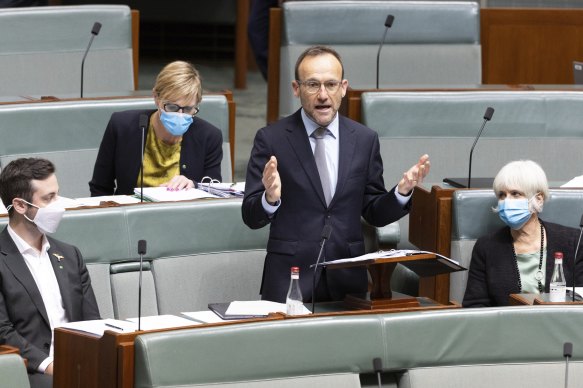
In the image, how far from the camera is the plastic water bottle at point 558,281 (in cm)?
224

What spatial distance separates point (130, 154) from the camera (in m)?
2.80

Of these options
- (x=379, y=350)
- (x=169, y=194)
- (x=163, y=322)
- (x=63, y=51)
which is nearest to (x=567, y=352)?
(x=379, y=350)

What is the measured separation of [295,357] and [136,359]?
0.79 ft

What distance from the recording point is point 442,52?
389 centimetres

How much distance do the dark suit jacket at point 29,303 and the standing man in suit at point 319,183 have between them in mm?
344

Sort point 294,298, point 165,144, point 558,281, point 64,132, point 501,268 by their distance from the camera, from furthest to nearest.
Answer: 1. point 64,132
2. point 165,144
3. point 501,268
4. point 558,281
5. point 294,298

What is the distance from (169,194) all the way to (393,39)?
1.44 meters

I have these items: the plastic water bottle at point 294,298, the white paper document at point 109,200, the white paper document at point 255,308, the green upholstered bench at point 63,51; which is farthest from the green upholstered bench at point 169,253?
the green upholstered bench at point 63,51

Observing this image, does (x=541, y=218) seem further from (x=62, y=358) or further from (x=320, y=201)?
(x=62, y=358)

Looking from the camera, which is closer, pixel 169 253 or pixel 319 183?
pixel 319 183

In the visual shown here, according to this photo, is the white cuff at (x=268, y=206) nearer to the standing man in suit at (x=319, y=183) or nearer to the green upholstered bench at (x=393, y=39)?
the standing man in suit at (x=319, y=183)

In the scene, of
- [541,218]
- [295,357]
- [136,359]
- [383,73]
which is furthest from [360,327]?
[383,73]

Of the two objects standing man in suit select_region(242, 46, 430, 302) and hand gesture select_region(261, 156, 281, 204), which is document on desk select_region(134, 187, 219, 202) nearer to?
standing man in suit select_region(242, 46, 430, 302)

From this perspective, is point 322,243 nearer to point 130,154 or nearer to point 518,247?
point 518,247
